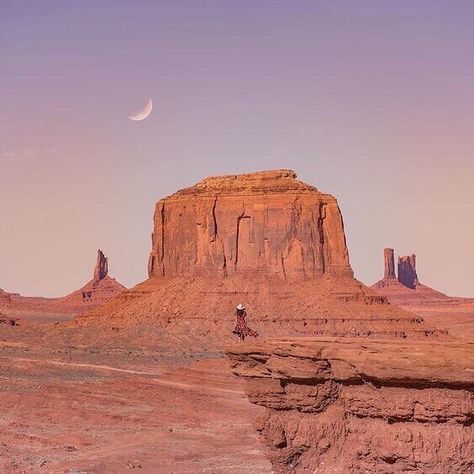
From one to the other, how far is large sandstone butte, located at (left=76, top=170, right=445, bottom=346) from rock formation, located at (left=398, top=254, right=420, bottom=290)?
106151 mm

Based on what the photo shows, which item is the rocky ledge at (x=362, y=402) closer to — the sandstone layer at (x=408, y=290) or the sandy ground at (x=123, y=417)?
the sandy ground at (x=123, y=417)

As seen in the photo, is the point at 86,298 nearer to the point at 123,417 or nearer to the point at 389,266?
the point at 389,266

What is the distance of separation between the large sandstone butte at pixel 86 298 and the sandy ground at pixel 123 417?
377 feet

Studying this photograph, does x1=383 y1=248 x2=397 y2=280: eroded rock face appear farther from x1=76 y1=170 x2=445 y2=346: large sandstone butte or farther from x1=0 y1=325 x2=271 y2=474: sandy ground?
x1=0 y1=325 x2=271 y2=474: sandy ground

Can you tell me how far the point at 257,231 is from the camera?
277 feet

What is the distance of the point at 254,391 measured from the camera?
14.4m

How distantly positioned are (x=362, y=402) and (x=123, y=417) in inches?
764

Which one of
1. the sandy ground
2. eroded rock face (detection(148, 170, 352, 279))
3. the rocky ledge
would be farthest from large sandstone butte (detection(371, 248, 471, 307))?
the rocky ledge

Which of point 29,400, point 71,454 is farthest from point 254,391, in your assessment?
point 29,400

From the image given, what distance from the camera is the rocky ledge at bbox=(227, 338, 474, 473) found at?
12250 millimetres

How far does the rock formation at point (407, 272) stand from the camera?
621 ft

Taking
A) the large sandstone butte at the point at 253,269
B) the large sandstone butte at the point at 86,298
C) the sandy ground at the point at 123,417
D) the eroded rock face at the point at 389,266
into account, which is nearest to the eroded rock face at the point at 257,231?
the large sandstone butte at the point at 253,269

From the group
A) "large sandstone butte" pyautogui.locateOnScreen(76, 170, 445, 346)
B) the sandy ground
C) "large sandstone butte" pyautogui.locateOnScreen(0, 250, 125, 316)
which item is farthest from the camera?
"large sandstone butte" pyautogui.locateOnScreen(0, 250, 125, 316)

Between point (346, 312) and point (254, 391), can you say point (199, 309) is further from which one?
point (254, 391)
